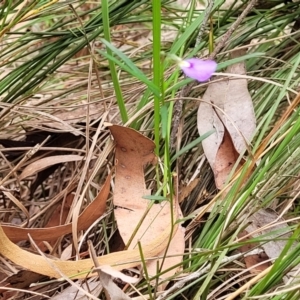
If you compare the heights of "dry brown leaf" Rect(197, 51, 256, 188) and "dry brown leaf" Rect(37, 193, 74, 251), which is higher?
"dry brown leaf" Rect(197, 51, 256, 188)

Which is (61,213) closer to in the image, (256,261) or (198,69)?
(256,261)

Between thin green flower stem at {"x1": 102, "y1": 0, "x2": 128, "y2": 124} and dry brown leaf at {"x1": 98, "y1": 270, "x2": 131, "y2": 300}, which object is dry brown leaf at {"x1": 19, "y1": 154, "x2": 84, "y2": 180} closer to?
thin green flower stem at {"x1": 102, "y1": 0, "x2": 128, "y2": 124}

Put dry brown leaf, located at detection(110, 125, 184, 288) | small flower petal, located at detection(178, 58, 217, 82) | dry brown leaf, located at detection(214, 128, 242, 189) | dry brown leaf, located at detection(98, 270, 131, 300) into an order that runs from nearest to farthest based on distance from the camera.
Result: small flower petal, located at detection(178, 58, 217, 82) → dry brown leaf, located at detection(98, 270, 131, 300) → dry brown leaf, located at detection(110, 125, 184, 288) → dry brown leaf, located at detection(214, 128, 242, 189)

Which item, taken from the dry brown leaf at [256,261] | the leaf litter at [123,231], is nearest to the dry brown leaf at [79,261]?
the leaf litter at [123,231]

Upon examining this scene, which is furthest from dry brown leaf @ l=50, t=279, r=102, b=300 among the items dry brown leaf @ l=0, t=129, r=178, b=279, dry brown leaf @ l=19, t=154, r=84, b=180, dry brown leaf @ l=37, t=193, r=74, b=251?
dry brown leaf @ l=19, t=154, r=84, b=180

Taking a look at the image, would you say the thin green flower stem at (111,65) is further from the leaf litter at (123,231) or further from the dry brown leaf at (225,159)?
the dry brown leaf at (225,159)
